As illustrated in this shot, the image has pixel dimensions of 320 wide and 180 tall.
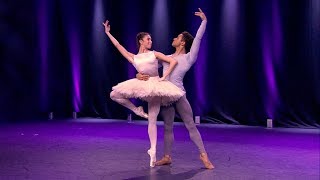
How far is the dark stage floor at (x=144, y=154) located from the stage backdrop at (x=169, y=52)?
76cm

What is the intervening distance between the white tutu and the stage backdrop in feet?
14.7

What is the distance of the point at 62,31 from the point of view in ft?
36.0

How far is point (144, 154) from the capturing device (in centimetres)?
495

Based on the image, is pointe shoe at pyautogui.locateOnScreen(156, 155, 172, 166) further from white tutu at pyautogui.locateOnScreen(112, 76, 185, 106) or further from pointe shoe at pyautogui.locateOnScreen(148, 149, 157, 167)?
white tutu at pyautogui.locateOnScreen(112, 76, 185, 106)

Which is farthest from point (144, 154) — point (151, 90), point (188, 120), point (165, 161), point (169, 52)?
point (169, 52)

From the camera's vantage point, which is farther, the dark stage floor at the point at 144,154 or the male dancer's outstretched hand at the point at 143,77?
the male dancer's outstretched hand at the point at 143,77

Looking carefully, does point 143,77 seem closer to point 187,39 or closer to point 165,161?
point 187,39

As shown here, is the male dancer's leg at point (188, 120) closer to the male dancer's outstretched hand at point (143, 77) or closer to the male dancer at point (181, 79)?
the male dancer at point (181, 79)

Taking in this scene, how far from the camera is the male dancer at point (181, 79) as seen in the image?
160 inches

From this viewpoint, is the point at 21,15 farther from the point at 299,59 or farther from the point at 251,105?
the point at 299,59

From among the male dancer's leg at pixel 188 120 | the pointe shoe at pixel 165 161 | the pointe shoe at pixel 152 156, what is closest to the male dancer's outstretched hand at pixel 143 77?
the male dancer's leg at pixel 188 120

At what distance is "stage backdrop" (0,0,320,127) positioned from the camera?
7820mm

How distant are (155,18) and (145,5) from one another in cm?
44

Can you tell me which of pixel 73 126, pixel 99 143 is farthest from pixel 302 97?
pixel 73 126
